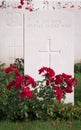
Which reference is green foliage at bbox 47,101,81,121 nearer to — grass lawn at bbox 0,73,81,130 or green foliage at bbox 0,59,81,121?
green foliage at bbox 0,59,81,121

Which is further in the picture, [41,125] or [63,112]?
[63,112]

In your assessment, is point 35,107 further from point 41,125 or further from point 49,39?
point 49,39

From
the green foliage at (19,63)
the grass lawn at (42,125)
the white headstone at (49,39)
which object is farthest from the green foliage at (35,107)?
the green foliage at (19,63)

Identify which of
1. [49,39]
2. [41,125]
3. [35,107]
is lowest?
[41,125]

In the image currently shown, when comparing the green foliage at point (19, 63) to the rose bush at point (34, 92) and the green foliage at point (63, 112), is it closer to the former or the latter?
the green foliage at point (63, 112)

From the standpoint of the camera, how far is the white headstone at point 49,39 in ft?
24.9

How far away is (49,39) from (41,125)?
68.8 inches

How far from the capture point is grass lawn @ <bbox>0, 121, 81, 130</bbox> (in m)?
6.16

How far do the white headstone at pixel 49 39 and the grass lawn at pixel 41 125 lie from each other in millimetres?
1241

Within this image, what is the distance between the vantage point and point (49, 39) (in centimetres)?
765

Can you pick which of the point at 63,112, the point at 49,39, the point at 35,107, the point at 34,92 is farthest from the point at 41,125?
the point at 49,39

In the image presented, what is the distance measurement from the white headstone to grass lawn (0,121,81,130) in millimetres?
1241

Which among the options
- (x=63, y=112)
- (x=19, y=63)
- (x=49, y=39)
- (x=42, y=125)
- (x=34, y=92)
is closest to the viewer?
(x=42, y=125)

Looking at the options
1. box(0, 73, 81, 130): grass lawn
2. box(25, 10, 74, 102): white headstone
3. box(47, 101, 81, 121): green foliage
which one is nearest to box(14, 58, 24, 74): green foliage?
box(25, 10, 74, 102): white headstone
